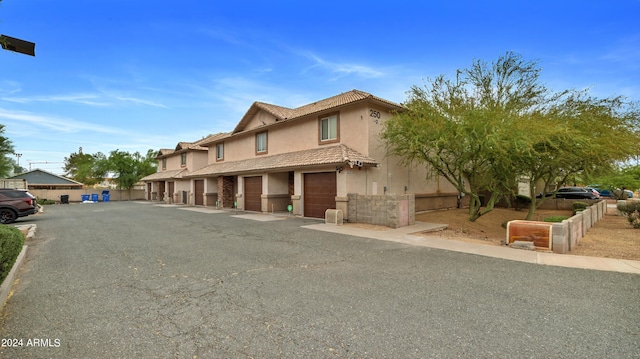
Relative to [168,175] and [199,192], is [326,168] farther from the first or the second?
[168,175]

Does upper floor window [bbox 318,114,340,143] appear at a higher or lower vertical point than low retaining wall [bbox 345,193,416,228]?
higher

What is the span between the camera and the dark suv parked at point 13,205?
16.6m

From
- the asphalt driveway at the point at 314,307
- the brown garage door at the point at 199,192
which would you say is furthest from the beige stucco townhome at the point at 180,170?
the asphalt driveway at the point at 314,307

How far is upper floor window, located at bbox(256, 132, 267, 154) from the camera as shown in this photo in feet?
76.7

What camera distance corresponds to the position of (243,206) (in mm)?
23781

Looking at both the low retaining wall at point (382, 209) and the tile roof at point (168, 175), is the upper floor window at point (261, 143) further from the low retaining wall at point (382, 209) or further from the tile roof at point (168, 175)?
the tile roof at point (168, 175)

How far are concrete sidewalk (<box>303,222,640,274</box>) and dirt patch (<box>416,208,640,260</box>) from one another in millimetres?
902

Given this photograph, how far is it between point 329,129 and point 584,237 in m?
12.7

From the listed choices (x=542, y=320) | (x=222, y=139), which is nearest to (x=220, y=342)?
(x=542, y=320)

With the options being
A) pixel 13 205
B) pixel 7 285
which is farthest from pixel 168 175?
pixel 7 285

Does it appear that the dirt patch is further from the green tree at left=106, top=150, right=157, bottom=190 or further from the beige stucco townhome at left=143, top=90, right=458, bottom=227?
the green tree at left=106, top=150, right=157, bottom=190

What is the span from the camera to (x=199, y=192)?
3050cm

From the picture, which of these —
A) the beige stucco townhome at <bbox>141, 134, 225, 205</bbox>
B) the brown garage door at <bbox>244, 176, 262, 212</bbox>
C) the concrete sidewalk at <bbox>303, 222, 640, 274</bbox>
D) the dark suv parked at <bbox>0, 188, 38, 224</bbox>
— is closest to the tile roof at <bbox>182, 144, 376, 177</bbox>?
the brown garage door at <bbox>244, 176, 262, 212</bbox>

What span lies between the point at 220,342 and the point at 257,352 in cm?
55
